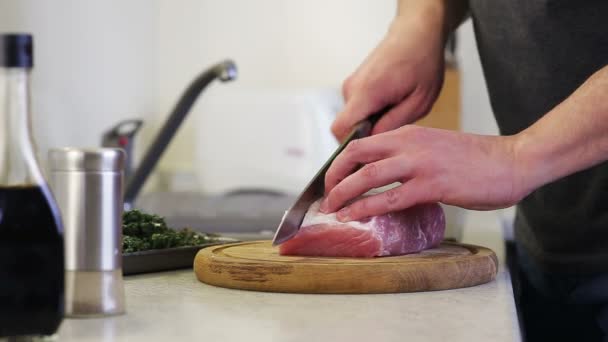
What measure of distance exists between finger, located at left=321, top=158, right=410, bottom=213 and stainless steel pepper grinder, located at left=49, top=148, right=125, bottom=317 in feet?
1.09

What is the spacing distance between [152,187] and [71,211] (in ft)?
11.2

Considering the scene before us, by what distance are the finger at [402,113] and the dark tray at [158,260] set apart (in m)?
0.41

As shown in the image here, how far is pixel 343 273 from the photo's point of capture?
2.82 ft

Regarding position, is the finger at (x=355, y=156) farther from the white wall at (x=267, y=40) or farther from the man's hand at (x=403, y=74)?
the white wall at (x=267, y=40)

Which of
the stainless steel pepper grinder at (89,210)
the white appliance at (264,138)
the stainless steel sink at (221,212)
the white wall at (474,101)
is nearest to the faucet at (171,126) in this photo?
the stainless steel sink at (221,212)

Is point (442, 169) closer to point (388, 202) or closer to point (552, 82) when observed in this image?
point (388, 202)

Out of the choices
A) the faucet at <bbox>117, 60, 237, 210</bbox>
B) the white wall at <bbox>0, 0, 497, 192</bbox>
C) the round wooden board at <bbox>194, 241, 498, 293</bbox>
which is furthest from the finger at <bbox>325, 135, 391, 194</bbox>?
the white wall at <bbox>0, 0, 497, 192</bbox>

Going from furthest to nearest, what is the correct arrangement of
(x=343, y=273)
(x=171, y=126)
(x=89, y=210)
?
1. (x=171, y=126)
2. (x=343, y=273)
3. (x=89, y=210)

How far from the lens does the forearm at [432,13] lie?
1.36 metres

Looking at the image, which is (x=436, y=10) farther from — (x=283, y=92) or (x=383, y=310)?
(x=283, y=92)

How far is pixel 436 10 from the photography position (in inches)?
54.2

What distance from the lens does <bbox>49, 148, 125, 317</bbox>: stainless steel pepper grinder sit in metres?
0.67

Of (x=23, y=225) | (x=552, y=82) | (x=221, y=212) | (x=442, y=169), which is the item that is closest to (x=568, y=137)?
(x=442, y=169)

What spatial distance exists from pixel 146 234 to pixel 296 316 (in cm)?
34
